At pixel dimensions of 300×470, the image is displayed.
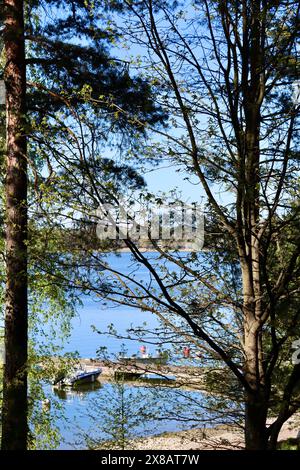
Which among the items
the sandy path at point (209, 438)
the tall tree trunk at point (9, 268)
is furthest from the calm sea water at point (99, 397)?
the tall tree trunk at point (9, 268)

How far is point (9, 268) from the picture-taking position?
5.27 m

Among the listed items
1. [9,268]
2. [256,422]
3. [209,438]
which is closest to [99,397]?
[9,268]

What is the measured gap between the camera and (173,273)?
3.39 meters

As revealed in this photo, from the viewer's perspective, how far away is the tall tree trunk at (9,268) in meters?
5.39

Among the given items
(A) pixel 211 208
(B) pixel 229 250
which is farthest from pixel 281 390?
(A) pixel 211 208

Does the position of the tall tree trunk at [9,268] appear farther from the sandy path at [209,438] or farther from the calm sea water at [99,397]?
the sandy path at [209,438]

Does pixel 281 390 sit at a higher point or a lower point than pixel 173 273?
lower

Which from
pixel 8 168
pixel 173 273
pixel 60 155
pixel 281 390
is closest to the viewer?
pixel 60 155

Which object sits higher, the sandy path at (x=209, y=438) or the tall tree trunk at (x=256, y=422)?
the tall tree trunk at (x=256, y=422)

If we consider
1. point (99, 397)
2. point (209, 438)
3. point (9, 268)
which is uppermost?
point (9, 268)

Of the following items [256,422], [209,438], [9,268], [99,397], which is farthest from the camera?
[99,397]

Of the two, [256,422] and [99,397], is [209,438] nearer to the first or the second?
[256,422]

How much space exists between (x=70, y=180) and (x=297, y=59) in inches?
56.9

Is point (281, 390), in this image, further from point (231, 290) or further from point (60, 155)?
point (60, 155)
